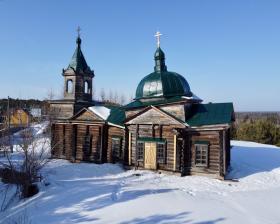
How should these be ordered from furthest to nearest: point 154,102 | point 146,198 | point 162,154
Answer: point 154,102 < point 162,154 < point 146,198

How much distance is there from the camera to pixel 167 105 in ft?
63.4

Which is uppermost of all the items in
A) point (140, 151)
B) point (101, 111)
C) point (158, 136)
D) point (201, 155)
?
point (101, 111)

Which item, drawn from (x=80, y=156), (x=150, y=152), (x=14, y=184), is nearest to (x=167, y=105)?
(x=150, y=152)

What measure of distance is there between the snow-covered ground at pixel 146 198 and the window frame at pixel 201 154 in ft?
3.08

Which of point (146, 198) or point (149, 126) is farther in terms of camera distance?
point (149, 126)

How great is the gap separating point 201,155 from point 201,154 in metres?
0.06

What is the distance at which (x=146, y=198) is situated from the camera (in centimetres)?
1341

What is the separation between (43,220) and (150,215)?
4.12m

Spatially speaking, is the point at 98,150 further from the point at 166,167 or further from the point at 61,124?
the point at 166,167

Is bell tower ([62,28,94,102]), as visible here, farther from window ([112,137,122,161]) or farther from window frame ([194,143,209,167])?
window frame ([194,143,209,167])

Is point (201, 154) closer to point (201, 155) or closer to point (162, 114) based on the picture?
point (201, 155)

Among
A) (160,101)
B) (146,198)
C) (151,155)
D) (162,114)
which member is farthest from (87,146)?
(146,198)

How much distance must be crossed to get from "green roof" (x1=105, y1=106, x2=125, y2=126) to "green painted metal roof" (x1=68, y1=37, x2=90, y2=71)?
406 cm

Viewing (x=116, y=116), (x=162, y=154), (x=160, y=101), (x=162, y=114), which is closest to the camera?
(x=162, y=114)
